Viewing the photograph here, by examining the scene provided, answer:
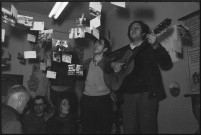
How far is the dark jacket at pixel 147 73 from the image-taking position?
5.79 ft

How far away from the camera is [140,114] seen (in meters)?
1.73

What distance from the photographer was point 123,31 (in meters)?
3.53

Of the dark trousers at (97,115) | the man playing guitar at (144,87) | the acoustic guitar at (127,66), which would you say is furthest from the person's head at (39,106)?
the man playing guitar at (144,87)

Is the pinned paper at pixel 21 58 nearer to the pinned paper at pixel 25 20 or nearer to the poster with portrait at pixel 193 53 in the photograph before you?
the pinned paper at pixel 25 20

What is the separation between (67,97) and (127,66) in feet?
4.29

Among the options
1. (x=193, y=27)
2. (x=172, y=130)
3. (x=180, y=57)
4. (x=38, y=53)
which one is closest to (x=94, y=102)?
(x=172, y=130)

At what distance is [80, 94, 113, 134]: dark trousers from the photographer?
6.63 ft

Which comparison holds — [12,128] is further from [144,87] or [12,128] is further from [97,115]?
[144,87]

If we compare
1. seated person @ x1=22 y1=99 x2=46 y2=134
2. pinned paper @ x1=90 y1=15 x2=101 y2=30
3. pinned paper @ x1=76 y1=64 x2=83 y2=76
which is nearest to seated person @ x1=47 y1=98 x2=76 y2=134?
seated person @ x1=22 y1=99 x2=46 y2=134

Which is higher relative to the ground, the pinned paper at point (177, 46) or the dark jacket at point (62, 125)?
the pinned paper at point (177, 46)

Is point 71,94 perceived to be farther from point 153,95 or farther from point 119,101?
point 153,95

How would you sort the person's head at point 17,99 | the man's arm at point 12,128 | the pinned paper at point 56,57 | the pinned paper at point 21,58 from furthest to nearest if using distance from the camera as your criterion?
the pinned paper at point 21,58, the pinned paper at point 56,57, the person's head at point 17,99, the man's arm at point 12,128

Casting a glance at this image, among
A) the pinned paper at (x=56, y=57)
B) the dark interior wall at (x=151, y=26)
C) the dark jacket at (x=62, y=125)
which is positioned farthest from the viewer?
the pinned paper at (x=56, y=57)

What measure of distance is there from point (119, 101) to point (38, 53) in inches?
74.7
